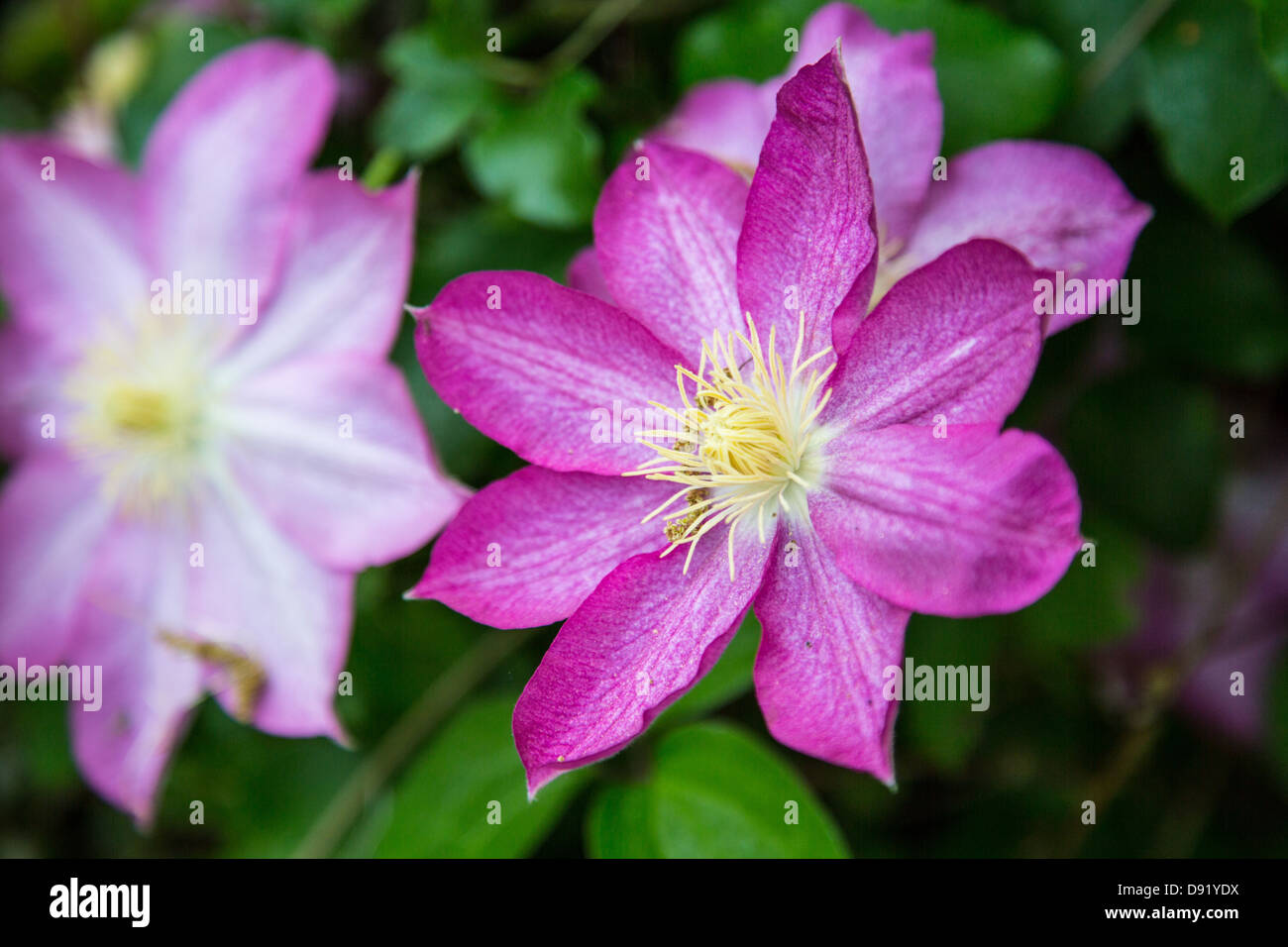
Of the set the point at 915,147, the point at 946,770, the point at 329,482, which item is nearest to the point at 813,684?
the point at 915,147

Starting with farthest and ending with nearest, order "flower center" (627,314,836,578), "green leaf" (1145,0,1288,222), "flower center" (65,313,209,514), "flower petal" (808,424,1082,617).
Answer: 1. "flower center" (65,313,209,514)
2. "green leaf" (1145,0,1288,222)
3. "flower center" (627,314,836,578)
4. "flower petal" (808,424,1082,617)

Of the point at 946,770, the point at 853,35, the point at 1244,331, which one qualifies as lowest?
the point at 946,770

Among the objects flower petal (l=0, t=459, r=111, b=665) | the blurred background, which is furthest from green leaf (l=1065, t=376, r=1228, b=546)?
flower petal (l=0, t=459, r=111, b=665)

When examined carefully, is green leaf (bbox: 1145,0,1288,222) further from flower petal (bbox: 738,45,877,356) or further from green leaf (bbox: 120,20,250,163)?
green leaf (bbox: 120,20,250,163)

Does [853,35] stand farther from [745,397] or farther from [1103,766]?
[1103,766]

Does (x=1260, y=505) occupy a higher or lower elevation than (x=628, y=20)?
lower

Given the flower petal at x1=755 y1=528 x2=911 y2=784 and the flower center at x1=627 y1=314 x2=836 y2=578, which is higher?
the flower center at x1=627 y1=314 x2=836 y2=578

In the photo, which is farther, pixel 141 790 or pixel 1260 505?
pixel 1260 505
